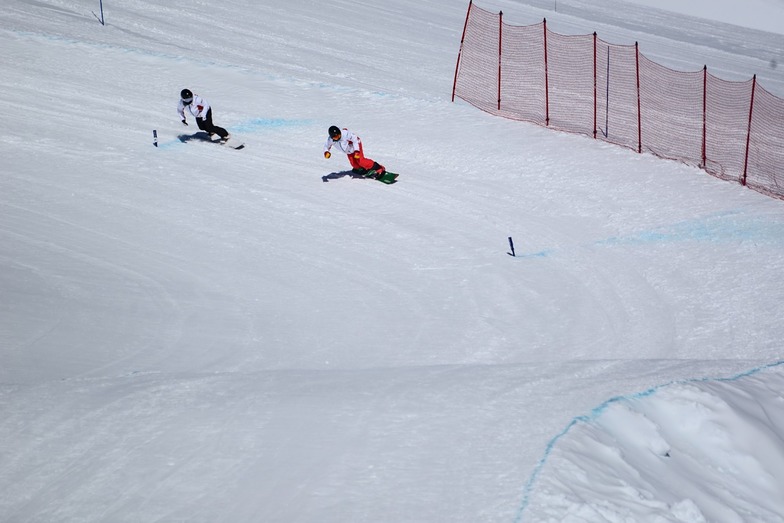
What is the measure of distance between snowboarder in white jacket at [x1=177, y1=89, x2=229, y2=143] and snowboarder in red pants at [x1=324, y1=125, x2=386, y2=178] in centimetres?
237

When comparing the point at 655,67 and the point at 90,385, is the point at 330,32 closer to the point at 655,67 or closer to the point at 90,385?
the point at 655,67

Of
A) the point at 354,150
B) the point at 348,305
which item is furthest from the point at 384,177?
the point at 348,305

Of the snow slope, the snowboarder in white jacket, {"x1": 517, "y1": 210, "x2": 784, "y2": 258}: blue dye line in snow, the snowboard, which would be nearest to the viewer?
the snow slope

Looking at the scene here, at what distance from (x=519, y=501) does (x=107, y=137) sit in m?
12.4

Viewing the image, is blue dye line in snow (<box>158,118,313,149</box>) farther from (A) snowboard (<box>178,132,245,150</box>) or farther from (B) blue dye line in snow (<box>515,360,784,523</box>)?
(B) blue dye line in snow (<box>515,360,784,523</box>)

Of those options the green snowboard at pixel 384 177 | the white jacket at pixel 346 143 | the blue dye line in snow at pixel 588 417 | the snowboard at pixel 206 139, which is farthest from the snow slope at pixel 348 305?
the white jacket at pixel 346 143

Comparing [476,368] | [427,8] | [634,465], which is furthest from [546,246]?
[427,8]

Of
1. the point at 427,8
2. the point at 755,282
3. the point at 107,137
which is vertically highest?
the point at 427,8

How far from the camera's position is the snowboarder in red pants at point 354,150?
14445mm

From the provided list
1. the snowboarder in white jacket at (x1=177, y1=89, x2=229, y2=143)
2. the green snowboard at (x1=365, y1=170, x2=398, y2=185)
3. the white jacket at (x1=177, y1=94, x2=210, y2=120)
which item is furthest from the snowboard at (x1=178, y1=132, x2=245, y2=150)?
the green snowboard at (x1=365, y1=170, x2=398, y2=185)

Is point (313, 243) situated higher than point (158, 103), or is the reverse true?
point (158, 103)

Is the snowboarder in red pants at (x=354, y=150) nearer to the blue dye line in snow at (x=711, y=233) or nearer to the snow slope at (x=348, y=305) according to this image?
the snow slope at (x=348, y=305)

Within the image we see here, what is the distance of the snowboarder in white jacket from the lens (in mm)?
15328

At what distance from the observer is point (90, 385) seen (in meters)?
8.27
